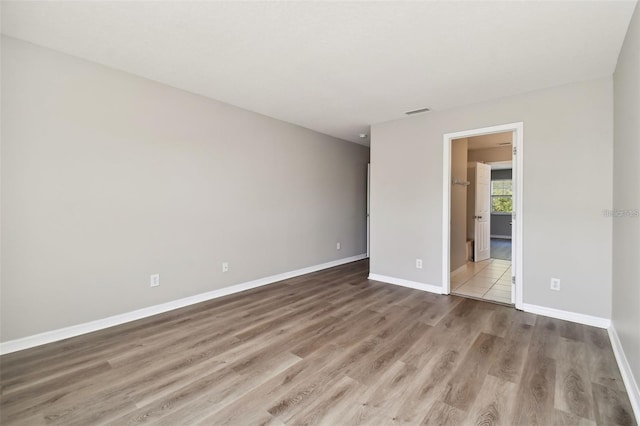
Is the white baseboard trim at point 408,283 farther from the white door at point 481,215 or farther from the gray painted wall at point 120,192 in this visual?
the white door at point 481,215

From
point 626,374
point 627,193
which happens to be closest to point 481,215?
point 627,193

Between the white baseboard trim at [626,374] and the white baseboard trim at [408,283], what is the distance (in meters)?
1.72

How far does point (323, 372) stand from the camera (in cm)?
209

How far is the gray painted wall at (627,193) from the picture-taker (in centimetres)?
183

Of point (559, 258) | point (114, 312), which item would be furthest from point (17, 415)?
point (559, 258)

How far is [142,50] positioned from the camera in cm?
249

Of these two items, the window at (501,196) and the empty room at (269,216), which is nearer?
the empty room at (269,216)

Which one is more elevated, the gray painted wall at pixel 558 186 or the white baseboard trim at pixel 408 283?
the gray painted wall at pixel 558 186

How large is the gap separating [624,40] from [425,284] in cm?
320

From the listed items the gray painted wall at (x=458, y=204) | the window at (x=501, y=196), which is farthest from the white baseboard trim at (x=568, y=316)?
the window at (x=501, y=196)

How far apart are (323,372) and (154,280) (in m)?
2.22

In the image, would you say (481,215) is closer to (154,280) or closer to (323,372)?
(323,372)

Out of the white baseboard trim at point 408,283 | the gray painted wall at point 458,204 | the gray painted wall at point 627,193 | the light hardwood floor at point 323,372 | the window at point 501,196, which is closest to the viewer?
the light hardwood floor at point 323,372

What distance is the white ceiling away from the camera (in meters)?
1.95
